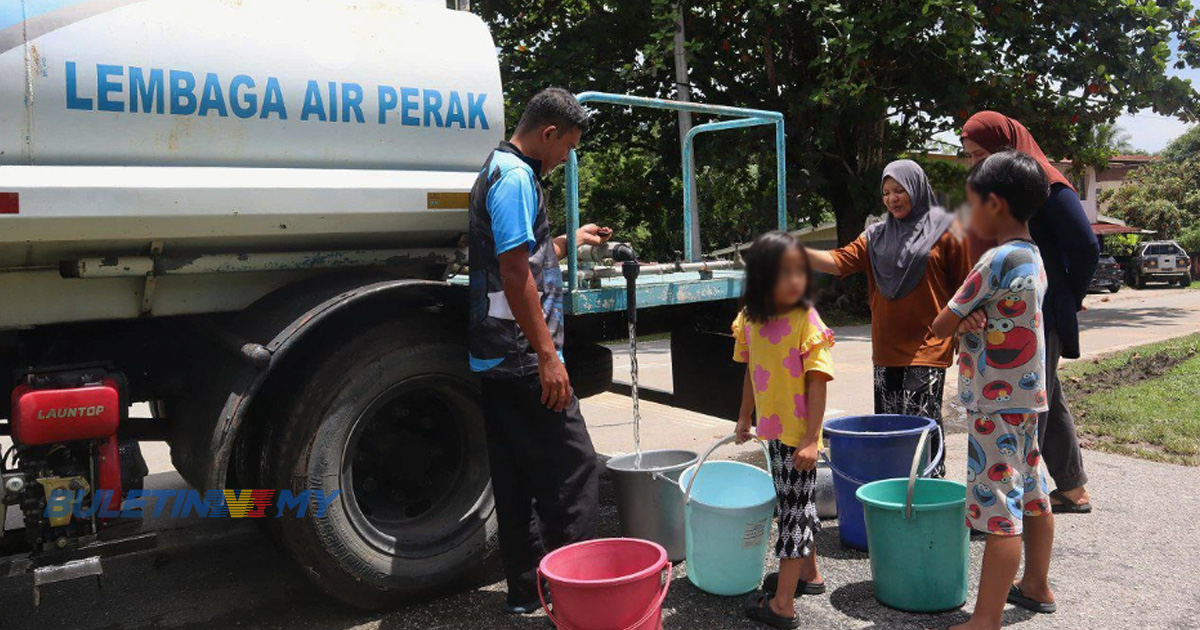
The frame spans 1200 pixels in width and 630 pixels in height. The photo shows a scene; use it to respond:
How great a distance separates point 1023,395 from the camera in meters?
2.88

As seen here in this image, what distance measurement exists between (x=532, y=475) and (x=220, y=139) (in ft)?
4.97

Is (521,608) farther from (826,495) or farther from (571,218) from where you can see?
(826,495)

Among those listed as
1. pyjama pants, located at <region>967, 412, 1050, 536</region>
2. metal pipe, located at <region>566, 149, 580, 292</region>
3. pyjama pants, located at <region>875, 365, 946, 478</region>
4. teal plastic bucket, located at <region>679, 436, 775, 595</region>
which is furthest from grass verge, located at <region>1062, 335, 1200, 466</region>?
metal pipe, located at <region>566, 149, 580, 292</region>

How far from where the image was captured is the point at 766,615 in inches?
122

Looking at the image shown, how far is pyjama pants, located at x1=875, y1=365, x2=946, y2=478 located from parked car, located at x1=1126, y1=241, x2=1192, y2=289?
26.3 meters

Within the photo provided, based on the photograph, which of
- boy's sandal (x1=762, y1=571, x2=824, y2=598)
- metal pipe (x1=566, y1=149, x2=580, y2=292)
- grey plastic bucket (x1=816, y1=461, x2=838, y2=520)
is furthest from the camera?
grey plastic bucket (x1=816, y1=461, x2=838, y2=520)

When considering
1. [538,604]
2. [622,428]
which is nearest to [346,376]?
[538,604]

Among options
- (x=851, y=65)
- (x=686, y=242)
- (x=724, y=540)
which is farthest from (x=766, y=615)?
(x=851, y=65)

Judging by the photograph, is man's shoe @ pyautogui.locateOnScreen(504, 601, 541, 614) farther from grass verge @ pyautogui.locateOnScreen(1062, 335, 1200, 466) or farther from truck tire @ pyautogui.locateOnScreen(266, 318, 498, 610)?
grass verge @ pyautogui.locateOnScreen(1062, 335, 1200, 466)

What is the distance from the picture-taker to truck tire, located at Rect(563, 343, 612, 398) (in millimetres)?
3926

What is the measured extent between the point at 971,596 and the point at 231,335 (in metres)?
2.81

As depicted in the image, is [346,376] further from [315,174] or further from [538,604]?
[538,604]

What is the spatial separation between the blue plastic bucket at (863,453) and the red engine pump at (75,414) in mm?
2490

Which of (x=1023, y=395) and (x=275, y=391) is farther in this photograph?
(x=275, y=391)
